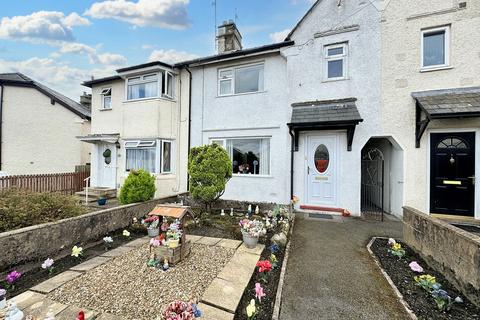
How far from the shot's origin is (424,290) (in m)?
3.31

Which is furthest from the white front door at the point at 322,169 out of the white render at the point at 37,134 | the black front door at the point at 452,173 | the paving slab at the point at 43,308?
the white render at the point at 37,134

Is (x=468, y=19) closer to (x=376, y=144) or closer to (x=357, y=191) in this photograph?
(x=376, y=144)

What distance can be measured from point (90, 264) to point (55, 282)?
0.65 m

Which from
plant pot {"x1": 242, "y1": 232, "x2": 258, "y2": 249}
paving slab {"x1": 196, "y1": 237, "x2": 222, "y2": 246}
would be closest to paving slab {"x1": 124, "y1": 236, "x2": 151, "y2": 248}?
paving slab {"x1": 196, "y1": 237, "x2": 222, "y2": 246}

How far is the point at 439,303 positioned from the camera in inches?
112

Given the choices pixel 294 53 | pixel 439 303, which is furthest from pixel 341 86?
pixel 439 303

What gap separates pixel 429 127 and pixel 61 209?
34.7 feet

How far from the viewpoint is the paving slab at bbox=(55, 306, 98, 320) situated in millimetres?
2633

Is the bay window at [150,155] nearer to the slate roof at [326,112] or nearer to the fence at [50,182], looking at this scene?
the fence at [50,182]

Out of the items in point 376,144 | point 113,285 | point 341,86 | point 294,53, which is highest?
point 294,53

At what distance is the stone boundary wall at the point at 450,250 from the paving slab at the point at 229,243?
372cm

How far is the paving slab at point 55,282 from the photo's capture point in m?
3.25

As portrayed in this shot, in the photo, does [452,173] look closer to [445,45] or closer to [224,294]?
[445,45]

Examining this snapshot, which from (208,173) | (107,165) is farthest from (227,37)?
(107,165)
